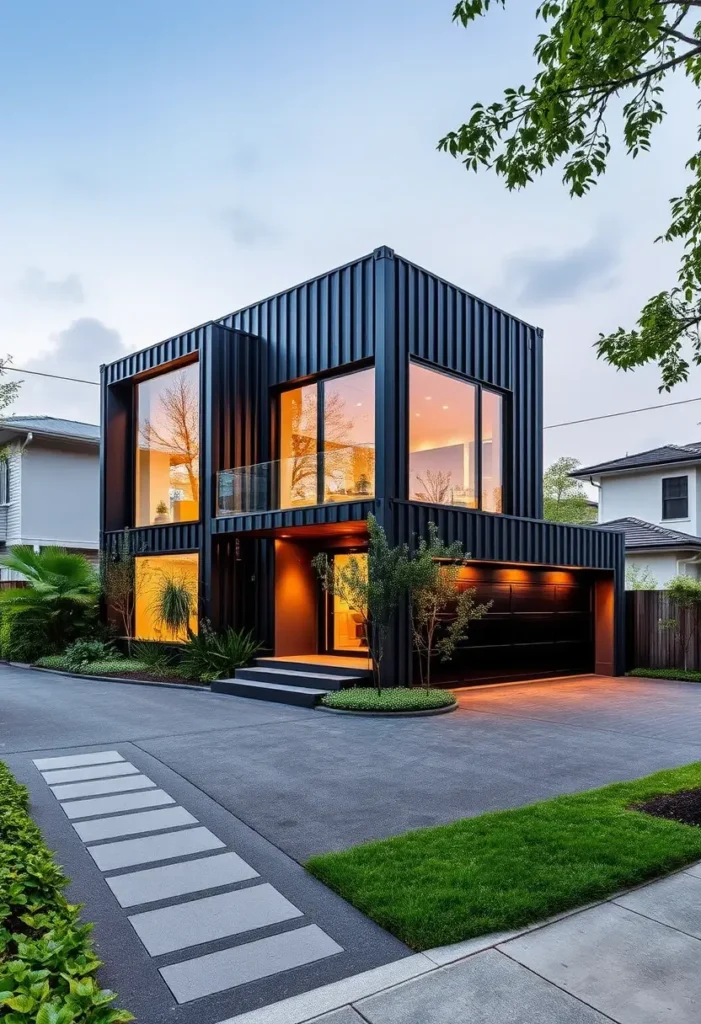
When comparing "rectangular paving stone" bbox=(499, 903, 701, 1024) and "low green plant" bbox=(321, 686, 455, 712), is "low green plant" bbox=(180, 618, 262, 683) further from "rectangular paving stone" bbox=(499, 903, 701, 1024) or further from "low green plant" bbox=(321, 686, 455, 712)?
"rectangular paving stone" bbox=(499, 903, 701, 1024)

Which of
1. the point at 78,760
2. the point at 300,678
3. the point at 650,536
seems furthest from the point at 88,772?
the point at 650,536

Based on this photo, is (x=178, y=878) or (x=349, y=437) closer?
(x=178, y=878)

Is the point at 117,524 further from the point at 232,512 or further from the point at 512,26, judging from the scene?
the point at 512,26

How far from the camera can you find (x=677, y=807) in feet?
15.0

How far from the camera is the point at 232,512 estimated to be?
1169cm

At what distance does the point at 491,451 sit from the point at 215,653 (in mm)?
6377

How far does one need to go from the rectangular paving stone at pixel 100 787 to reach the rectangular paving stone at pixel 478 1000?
3.30 metres

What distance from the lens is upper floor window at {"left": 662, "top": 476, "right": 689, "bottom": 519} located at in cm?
1944

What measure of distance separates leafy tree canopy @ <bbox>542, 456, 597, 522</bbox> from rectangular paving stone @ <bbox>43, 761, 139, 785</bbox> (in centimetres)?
2665

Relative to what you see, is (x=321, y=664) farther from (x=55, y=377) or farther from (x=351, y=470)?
(x=55, y=377)

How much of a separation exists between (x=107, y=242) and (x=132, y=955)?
1720 centimetres

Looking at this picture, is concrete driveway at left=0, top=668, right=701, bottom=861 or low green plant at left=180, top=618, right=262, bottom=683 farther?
low green plant at left=180, top=618, right=262, bottom=683

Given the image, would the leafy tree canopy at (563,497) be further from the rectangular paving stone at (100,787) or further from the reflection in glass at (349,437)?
the rectangular paving stone at (100,787)

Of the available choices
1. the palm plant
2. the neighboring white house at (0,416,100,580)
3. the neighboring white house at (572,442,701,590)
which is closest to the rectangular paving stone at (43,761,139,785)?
the palm plant
